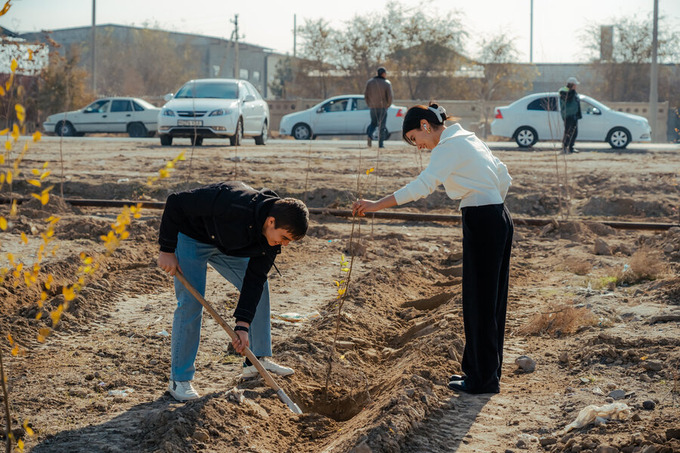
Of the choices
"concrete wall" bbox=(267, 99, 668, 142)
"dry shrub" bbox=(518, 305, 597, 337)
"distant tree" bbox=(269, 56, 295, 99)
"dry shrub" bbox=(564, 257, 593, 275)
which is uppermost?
"distant tree" bbox=(269, 56, 295, 99)

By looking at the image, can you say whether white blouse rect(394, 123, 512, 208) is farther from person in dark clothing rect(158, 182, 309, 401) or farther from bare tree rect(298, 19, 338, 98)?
bare tree rect(298, 19, 338, 98)

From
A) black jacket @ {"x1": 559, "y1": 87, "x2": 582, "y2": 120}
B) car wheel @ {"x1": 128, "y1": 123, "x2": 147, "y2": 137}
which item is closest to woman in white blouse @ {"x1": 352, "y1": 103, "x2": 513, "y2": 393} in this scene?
black jacket @ {"x1": 559, "y1": 87, "x2": 582, "y2": 120}

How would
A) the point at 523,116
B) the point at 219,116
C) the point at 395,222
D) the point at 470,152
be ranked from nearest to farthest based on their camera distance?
the point at 470,152 → the point at 395,222 → the point at 219,116 → the point at 523,116

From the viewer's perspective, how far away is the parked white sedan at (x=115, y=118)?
25.9 m

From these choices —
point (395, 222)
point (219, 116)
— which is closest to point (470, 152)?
point (395, 222)

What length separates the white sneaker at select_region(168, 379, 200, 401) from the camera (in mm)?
4484

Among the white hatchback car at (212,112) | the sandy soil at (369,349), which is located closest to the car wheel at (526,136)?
the white hatchback car at (212,112)

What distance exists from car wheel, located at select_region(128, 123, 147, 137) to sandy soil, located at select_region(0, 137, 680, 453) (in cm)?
1534

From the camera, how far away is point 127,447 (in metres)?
3.87

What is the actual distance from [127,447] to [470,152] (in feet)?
7.52

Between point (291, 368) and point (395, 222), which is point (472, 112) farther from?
point (291, 368)

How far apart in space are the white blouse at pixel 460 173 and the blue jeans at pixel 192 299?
1034 mm

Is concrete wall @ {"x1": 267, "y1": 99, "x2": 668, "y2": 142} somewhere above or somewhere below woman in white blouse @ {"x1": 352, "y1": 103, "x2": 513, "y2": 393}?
above

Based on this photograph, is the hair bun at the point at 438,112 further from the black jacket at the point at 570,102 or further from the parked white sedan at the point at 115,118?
the parked white sedan at the point at 115,118
